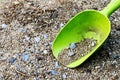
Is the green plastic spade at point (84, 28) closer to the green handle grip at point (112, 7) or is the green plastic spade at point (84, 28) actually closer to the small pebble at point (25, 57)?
the green handle grip at point (112, 7)

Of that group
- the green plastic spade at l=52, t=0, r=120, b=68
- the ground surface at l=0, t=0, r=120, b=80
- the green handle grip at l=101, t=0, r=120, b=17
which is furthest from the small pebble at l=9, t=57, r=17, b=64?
the green handle grip at l=101, t=0, r=120, b=17

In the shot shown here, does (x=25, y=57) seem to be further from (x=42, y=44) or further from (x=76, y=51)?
(x=76, y=51)

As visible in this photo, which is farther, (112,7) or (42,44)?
(42,44)

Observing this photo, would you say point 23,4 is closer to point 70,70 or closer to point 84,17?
point 84,17

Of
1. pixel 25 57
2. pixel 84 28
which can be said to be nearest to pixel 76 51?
pixel 84 28

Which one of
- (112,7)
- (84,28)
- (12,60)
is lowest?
(12,60)

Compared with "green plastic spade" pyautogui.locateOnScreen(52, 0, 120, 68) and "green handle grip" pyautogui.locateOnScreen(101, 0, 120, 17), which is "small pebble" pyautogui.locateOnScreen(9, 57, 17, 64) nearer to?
"green plastic spade" pyautogui.locateOnScreen(52, 0, 120, 68)

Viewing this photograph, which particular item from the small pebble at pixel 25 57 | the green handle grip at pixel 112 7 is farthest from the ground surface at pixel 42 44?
the green handle grip at pixel 112 7
